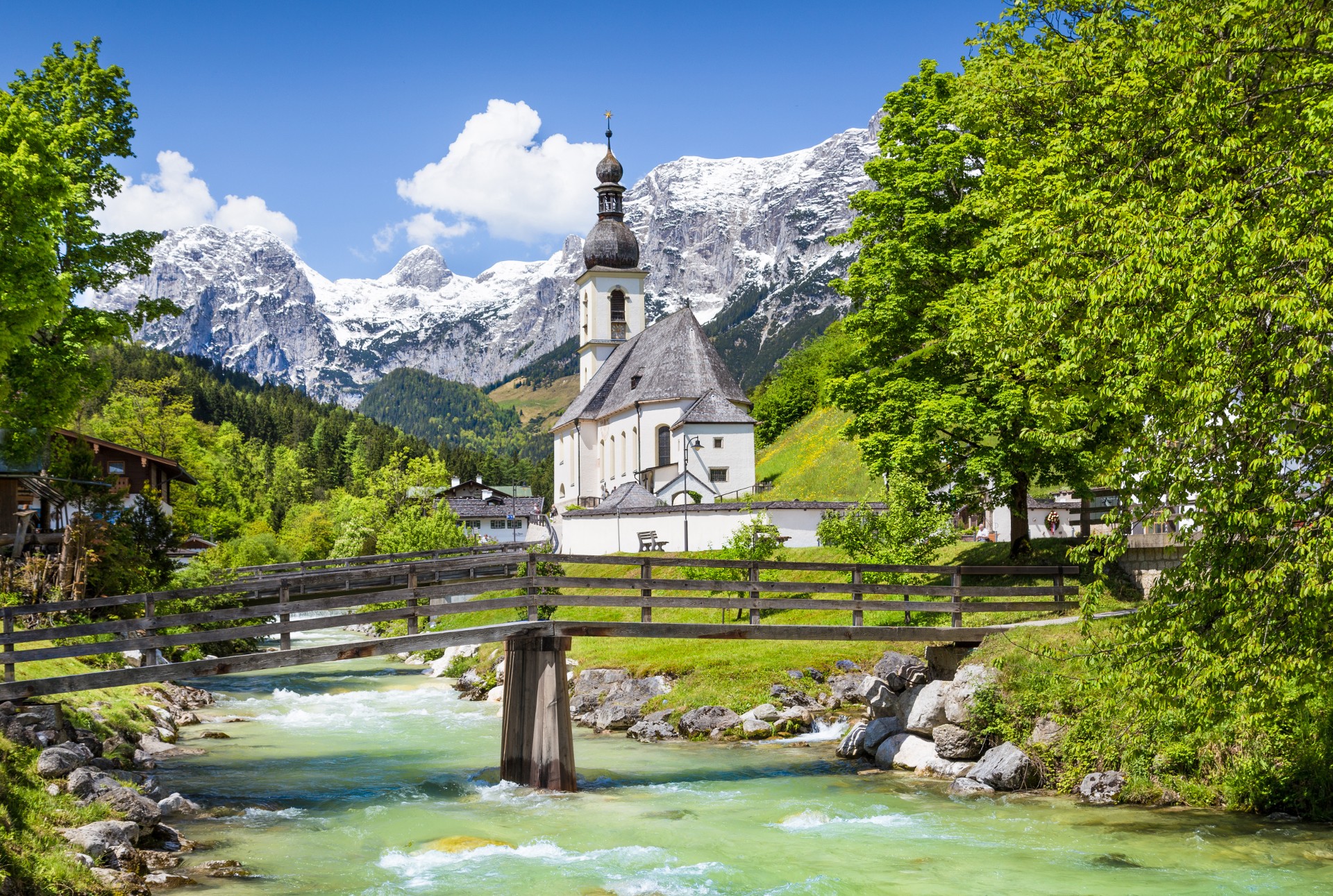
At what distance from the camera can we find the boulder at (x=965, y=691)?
19953 millimetres

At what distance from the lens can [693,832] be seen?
16391 mm

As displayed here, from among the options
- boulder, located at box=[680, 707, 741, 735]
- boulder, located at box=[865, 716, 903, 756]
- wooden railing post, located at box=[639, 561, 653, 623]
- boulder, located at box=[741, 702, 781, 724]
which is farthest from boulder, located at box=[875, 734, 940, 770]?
wooden railing post, located at box=[639, 561, 653, 623]

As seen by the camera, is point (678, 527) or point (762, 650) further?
point (678, 527)

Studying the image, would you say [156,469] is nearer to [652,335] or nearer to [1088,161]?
[652,335]

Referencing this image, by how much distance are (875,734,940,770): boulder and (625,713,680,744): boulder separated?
18.1ft

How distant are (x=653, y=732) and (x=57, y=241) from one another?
16.4m

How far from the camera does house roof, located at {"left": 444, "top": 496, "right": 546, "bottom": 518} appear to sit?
110m

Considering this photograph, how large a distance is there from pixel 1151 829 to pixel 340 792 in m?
13.5

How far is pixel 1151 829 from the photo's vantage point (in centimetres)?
1555

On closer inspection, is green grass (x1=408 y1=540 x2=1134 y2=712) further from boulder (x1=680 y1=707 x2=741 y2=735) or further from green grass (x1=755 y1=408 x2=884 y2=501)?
green grass (x1=755 y1=408 x2=884 y2=501)

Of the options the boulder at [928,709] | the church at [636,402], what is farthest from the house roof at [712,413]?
the boulder at [928,709]

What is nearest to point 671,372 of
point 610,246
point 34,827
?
point 610,246

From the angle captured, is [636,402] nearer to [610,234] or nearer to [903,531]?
[610,234]

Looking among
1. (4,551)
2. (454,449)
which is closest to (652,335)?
(4,551)
